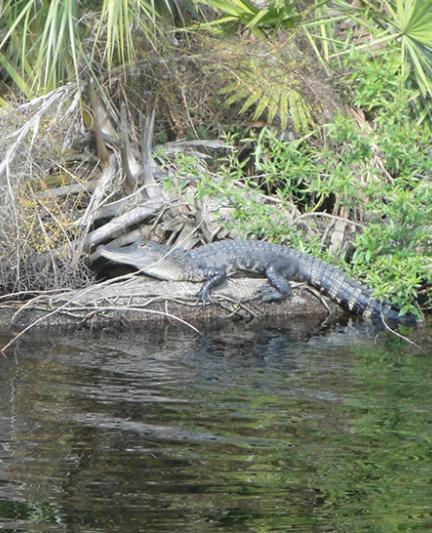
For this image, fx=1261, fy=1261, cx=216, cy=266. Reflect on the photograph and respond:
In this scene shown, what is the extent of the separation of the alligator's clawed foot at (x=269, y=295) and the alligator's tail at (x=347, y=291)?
0.95ft

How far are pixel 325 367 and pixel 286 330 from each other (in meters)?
1.59

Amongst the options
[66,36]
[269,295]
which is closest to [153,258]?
[269,295]

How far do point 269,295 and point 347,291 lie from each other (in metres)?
0.71

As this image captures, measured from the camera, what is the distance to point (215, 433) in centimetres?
762

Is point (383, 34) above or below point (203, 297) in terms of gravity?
above

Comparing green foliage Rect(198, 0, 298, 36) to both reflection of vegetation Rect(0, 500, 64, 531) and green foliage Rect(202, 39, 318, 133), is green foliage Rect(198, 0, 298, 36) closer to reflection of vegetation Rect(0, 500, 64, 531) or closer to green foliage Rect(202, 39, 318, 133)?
green foliage Rect(202, 39, 318, 133)

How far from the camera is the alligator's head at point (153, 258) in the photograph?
11.4m

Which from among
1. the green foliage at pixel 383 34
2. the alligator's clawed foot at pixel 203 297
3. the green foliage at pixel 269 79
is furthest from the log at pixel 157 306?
the green foliage at pixel 383 34

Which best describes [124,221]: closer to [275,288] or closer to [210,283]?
[210,283]

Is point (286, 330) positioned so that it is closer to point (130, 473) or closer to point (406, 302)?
point (406, 302)

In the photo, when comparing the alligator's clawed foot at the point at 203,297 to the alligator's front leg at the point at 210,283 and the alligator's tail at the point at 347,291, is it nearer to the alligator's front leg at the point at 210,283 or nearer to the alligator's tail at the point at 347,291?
the alligator's front leg at the point at 210,283

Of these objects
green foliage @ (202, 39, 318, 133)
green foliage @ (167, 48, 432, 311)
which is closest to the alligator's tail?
green foliage @ (167, 48, 432, 311)

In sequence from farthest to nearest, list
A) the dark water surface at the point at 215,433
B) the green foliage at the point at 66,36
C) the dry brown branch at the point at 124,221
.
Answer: the dry brown branch at the point at 124,221 < the green foliage at the point at 66,36 < the dark water surface at the point at 215,433

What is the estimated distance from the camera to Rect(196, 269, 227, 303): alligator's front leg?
36.9 feet
